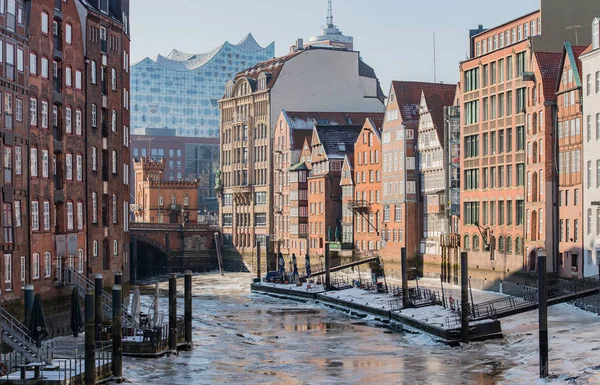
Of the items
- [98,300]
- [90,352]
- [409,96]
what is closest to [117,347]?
[98,300]

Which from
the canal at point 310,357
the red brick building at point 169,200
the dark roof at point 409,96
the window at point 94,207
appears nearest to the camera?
the canal at point 310,357

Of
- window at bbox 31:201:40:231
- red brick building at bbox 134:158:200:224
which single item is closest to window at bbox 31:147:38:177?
→ window at bbox 31:201:40:231

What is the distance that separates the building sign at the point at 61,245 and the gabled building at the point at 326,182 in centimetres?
7379

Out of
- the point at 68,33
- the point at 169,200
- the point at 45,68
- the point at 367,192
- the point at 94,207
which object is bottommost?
the point at 94,207

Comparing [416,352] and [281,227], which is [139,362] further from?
[281,227]

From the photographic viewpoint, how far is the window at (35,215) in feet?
215

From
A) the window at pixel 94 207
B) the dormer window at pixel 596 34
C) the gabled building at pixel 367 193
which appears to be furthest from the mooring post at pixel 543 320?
the gabled building at pixel 367 193

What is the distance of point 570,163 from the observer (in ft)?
294

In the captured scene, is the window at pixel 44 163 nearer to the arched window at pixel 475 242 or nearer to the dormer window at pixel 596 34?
the dormer window at pixel 596 34

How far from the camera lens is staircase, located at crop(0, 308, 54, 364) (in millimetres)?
53344

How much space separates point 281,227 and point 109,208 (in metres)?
80.6

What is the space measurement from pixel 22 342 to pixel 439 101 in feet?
245

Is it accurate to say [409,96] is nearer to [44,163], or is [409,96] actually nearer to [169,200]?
[169,200]

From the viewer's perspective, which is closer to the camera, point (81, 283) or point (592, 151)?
point (81, 283)
